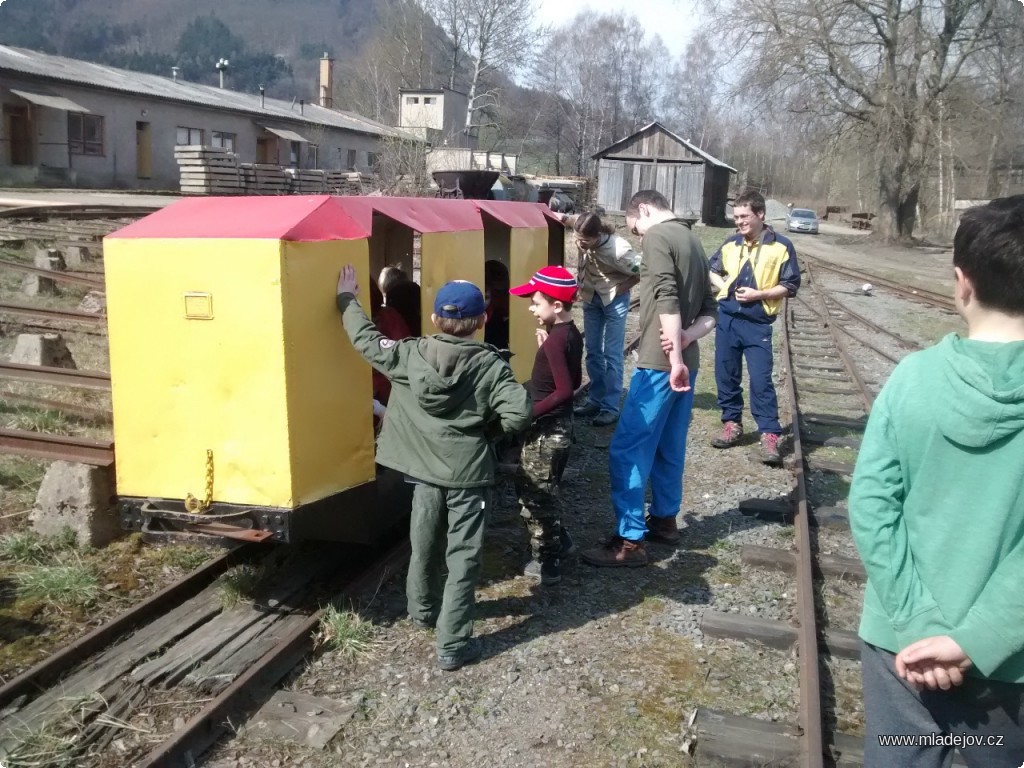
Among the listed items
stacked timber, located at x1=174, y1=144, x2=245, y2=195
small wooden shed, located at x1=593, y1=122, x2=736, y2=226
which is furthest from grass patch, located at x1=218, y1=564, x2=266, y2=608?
small wooden shed, located at x1=593, y1=122, x2=736, y2=226

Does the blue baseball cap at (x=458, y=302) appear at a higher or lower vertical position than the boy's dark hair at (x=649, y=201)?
lower

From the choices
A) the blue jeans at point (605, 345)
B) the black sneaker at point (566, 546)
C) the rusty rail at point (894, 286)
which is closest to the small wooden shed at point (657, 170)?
the rusty rail at point (894, 286)

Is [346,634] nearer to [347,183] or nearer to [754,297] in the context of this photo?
[754,297]

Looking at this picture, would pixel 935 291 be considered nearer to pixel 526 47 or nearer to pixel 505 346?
pixel 505 346

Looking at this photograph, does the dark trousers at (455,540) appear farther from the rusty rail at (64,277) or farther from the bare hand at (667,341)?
the rusty rail at (64,277)

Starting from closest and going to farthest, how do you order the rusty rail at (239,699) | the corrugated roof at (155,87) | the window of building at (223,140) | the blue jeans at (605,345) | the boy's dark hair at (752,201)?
the rusty rail at (239,699) → the boy's dark hair at (752,201) → the blue jeans at (605,345) → the corrugated roof at (155,87) → the window of building at (223,140)

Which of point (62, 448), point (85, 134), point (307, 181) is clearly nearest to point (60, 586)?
point (62, 448)

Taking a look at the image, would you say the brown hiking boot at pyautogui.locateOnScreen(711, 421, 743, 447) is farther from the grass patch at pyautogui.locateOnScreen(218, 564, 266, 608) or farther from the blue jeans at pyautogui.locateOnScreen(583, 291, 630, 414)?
the grass patch at pyautogui.locateOnScreen(218, 564, 266, 608)

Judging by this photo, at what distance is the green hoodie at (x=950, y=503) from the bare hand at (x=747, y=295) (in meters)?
4.79

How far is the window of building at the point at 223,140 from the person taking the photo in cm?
3600

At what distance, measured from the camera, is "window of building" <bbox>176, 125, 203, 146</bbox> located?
112 feet

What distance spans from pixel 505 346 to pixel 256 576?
2929 mm

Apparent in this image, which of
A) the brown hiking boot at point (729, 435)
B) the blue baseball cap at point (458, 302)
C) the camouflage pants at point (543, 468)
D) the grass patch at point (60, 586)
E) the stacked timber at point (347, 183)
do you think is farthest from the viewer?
the stacked timber at point (347, 183)

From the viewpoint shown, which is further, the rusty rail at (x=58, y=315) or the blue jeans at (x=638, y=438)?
the rusty rail at (x=58, y=315)
